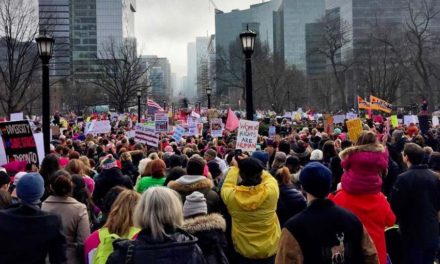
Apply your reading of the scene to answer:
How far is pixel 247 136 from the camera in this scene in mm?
13617

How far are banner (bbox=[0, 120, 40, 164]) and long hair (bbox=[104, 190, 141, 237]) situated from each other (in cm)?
738

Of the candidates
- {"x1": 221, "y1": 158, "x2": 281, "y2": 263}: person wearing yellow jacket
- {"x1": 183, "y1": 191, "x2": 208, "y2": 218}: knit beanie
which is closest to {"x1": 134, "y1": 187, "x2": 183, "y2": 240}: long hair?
{"x1": 183, "y1": 191, "x2": 208, "y2": 218}: knit beanie

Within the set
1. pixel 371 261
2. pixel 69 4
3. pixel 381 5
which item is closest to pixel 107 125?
pixel 371 261

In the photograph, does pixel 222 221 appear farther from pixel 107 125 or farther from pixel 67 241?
pixel 107 125

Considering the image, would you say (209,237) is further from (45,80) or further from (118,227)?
(45,80)

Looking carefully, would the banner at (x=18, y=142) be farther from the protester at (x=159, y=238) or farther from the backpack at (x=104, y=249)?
the protester at (x=159, y=238)

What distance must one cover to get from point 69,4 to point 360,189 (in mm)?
180971

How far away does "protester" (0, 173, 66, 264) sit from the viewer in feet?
16.9

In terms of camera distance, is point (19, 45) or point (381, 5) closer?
point (19, 45)

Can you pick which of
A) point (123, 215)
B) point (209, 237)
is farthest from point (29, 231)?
point (209, 237)

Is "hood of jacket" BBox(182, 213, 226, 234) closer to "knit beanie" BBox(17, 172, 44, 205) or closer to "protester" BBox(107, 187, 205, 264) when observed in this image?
"protester" BBox(107, 187, 205, 264)

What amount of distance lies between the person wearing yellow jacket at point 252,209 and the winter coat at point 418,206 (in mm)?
1784

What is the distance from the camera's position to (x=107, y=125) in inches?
947

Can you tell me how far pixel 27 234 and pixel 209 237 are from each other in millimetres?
1714
